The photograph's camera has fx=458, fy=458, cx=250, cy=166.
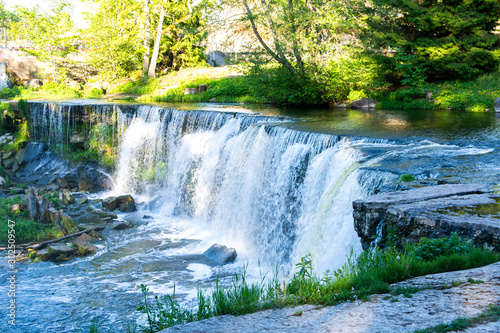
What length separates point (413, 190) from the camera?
5965 mm

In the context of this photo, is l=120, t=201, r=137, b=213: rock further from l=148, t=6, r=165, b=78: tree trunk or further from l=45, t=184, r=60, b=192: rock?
l=148, t=6, r=165, b=78: tree trunk

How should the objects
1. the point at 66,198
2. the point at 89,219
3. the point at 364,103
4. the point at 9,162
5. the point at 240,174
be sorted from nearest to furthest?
the point at 240,174
the point at 89,219
the point at 66,198
the point at 9,162
the point at 364,103

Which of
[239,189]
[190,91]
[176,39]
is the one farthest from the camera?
[176,39]

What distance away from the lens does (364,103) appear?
57.3ft

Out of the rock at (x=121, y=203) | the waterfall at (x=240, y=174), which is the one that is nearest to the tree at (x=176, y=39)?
the waterfall at (x=240, y=174)

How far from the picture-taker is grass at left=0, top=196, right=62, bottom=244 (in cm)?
1012

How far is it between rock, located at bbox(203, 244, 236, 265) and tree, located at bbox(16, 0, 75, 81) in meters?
19.5

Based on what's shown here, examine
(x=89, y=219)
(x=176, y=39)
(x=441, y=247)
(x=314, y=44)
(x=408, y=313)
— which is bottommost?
(x=89, y=219)

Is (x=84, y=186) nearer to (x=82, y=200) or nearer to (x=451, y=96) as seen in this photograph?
(x=82, y=200)

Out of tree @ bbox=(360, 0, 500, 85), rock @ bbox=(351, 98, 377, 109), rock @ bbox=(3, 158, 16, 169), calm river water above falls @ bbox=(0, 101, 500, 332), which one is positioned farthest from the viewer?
tree @ bbox=(360, 0, 500, 85)

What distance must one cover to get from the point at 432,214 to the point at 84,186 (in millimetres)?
12754

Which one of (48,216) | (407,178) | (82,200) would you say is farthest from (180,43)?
(407,178)

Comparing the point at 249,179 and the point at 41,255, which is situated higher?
the point at 249,179

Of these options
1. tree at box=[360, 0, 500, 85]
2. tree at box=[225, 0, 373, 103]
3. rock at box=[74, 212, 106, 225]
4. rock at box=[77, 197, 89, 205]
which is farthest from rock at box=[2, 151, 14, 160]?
tree at box=[360, 0, 500, 85]
